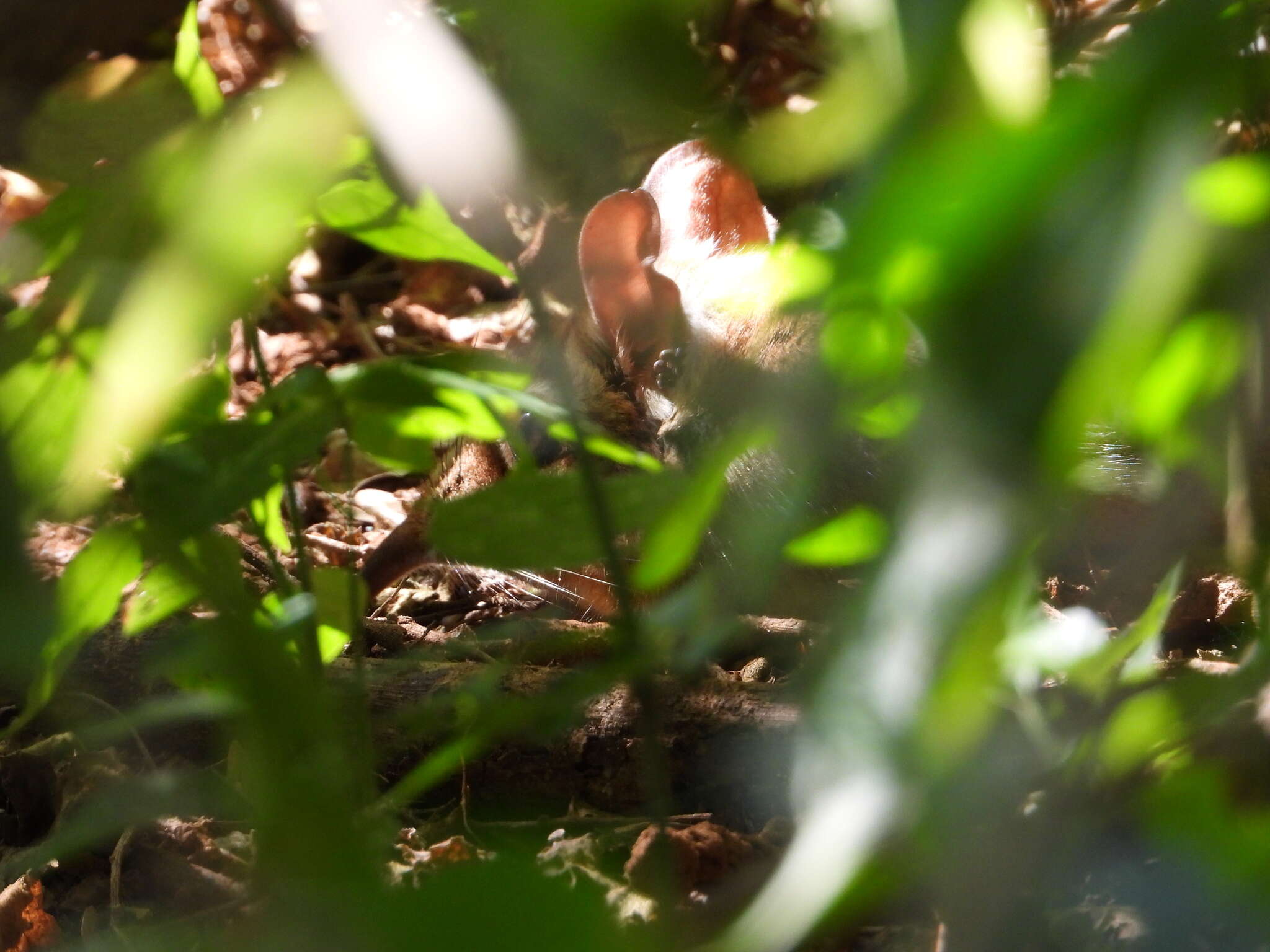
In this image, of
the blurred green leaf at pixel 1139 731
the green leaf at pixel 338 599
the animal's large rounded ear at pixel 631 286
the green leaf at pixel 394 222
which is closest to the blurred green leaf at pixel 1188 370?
the blurred green leaf at pixel 1139 731

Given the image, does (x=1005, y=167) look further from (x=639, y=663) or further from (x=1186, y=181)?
(x=639, y=663)

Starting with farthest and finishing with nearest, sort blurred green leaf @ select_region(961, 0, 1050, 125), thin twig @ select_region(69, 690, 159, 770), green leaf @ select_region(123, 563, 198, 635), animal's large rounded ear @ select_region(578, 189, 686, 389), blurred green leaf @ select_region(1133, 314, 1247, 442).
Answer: animal's large rounded ear @ select_region(578, 189, 686, 389) → thin twig @ select_region(69, 690, 159, 770) → green leaf @ select_region(123, 563, 198, 635) → blurred green leaf @ select_region(1133, 314, 1247, 442) → blurred green leaf @ select_region(961, 0, 1050, 125)

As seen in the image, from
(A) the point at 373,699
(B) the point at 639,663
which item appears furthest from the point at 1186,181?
(A) the point at 373,699

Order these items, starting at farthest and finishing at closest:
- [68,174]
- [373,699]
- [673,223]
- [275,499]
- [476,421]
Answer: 1. [673,223]
2. [373,699]
3. [275,499]
4. [476,421]
5. [68,174]

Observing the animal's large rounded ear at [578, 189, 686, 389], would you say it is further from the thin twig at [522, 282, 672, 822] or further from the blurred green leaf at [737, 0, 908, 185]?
the blurred green leaf at [737, 0, 908, 185]

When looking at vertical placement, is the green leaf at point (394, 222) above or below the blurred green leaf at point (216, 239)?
→ below

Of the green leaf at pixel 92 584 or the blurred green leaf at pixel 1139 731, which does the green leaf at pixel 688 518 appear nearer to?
the blurred green leaf at pixel 1139 731

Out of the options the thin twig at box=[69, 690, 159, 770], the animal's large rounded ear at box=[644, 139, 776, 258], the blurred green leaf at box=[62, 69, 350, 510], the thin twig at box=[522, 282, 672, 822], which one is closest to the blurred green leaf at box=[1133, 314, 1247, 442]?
the thin twig at box=[522, 282, 672, 822]
